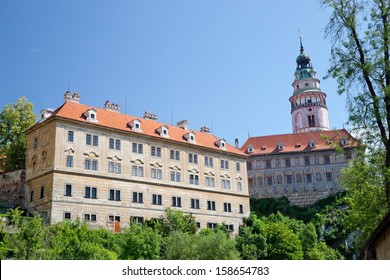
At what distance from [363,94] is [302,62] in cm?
6783

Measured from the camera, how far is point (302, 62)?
81.8 metres

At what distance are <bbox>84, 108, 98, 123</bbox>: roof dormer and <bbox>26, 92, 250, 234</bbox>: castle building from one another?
0.10 m

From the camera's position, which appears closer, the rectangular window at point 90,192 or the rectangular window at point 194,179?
the rectangular window at point 90,192

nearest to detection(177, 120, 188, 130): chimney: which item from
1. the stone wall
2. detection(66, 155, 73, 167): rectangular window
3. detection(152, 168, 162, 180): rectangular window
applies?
detection(152, 168, 162, 180): rectangular window

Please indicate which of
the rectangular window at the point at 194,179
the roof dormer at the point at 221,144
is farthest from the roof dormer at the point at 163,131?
the roof dormer at the point at 221,144

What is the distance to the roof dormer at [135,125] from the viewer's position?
43938mm

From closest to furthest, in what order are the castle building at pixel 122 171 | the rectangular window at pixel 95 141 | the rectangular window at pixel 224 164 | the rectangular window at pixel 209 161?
1. the castle building at pixel 122 171
2. the rectangular window at pixel 95 141
3. the rectangular window at pixel 209 161
4. the rectangular window at pixel 224 164

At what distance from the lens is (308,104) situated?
7600cm

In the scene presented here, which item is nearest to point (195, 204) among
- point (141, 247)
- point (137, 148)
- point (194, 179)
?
point (194, 179)

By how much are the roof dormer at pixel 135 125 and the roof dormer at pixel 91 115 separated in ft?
11.5

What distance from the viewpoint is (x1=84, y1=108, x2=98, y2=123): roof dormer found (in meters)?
40.9

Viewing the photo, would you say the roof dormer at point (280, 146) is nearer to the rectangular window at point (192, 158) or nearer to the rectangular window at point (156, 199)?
the rectangular window at point (192, 158)

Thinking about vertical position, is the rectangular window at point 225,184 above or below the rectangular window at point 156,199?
above

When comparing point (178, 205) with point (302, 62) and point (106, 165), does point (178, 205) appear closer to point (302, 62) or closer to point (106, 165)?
point (106, 165)
